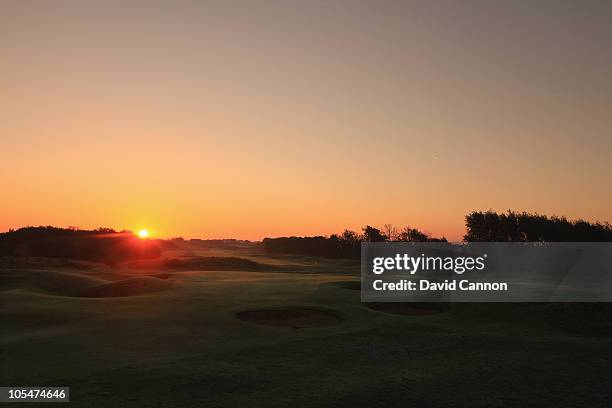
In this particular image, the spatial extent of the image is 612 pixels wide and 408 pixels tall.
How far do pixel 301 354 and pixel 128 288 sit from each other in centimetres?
2579

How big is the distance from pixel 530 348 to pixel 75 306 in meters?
27.9

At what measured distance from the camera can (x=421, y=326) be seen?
2855 centimetres

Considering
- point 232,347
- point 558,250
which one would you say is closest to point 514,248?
point 558,250

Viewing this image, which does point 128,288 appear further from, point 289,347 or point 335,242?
point 335,242

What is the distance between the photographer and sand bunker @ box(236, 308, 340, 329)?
98.5 ft

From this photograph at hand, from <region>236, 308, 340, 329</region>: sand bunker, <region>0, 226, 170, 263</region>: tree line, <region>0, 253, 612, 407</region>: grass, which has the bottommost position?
<region>236, 308, 340, 329</region>: sand bunker

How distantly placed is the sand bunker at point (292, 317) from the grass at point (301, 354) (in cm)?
76

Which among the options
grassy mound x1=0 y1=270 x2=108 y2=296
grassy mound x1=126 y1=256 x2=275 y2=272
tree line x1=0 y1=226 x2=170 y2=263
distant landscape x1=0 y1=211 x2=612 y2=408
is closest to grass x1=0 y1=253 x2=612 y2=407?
distant landscape x1=0 y1=211 x2=612 y2=408

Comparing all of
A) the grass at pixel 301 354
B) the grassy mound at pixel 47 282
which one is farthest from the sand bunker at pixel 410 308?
the grassy mound at pixel 47 282

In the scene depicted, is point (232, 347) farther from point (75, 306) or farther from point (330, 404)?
point (75, 306)

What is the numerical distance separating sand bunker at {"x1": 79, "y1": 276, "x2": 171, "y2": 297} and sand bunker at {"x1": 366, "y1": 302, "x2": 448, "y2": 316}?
63.2 ft

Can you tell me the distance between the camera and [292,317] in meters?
31.9

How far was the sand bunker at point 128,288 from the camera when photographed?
4066 centimetres

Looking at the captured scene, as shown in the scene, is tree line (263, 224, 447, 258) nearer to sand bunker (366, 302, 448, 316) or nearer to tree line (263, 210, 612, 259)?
tree line (263, 210, 612, 259)
